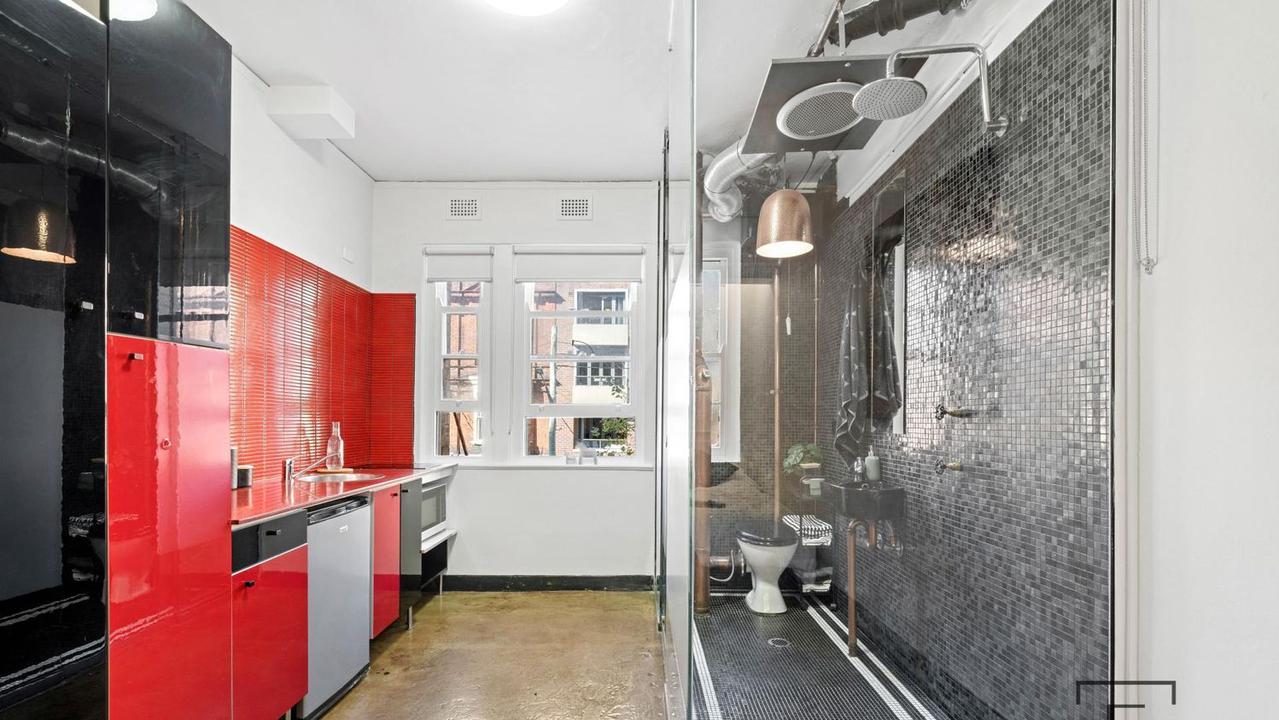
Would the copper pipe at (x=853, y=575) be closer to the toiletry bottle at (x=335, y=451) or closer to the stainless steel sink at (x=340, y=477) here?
the stainless steel sink at (x=340, y=477)

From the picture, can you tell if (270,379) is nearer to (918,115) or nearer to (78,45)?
(78,45)

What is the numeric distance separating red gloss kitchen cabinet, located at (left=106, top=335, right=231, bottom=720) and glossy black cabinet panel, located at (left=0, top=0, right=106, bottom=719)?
0.18ft

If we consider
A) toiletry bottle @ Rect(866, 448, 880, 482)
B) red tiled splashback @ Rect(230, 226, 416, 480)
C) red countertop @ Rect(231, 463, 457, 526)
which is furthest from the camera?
red tiled splashback @ Rect(230, 226, 416, 480)

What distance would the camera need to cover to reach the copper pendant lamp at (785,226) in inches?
47.0

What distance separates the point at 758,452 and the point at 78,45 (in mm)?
1860

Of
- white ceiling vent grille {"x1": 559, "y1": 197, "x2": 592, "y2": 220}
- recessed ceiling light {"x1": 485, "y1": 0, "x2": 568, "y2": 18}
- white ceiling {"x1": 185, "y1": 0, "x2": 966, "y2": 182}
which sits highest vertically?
white ceiling {"x1": 185, "y1": 0, "x2": 966, "y2": 182}

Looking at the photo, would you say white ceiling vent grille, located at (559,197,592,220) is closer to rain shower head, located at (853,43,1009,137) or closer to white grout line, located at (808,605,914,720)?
rain shower head, located at (853,43,1009,137)

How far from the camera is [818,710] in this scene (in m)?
1.31

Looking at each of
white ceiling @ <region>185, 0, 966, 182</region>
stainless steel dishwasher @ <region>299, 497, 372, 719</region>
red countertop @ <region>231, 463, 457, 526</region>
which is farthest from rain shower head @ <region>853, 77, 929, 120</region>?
stainless steel dishwasher @ <region>299, 497, 372, 719</region>

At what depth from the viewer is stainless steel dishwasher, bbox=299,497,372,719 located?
8.14 feet
